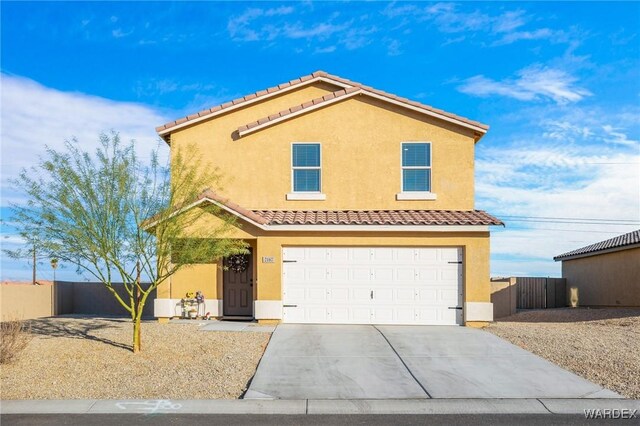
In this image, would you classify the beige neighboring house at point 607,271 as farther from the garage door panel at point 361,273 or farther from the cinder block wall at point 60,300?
the cinder block wall at point 60,300

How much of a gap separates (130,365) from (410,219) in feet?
31.4

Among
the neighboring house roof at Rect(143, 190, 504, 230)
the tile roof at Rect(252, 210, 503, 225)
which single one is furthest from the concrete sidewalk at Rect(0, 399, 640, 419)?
the tile roof at Rect(252, 210, 503, 225)

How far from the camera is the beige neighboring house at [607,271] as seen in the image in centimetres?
2536

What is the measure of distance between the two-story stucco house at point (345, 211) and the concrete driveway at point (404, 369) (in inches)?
79.7

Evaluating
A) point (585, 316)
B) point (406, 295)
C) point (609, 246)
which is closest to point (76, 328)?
point (406, 295)

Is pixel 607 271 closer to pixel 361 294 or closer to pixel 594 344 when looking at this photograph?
pixel 594 344

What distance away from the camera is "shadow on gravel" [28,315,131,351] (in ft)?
52.9

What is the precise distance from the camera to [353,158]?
20.8 metres

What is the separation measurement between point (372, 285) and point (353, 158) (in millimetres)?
4244

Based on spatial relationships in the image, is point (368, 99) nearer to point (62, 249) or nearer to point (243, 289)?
point (243, 289)

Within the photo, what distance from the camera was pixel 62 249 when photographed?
14414 millimetres

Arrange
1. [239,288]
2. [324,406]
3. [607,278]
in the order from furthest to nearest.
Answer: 1. [607,278]
2. [239,288]
3. [324,406]

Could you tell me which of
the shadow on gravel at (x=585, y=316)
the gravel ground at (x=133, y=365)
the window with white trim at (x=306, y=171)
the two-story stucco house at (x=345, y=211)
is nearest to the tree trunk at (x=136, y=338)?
the gravel ground at (x=133, y=365)

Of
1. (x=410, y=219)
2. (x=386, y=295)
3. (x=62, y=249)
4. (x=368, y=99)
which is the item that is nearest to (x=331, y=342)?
(x=386, y=295)
